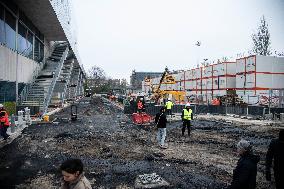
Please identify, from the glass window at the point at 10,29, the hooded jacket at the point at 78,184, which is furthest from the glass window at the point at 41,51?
the hooded jacket at the point at 78,184

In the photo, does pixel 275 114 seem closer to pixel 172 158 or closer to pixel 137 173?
pixel 172 158

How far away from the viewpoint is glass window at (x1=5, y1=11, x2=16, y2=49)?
73.4ft

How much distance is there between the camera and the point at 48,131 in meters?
18.1

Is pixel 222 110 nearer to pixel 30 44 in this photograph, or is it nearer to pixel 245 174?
pixel 30 44

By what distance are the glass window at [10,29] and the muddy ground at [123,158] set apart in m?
9.59

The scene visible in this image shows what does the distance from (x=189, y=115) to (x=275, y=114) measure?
1382 cm

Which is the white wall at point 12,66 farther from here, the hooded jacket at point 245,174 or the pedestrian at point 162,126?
the hooded jacket at point 245,174

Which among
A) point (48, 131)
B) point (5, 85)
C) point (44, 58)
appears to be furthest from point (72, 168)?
point (44, 58)

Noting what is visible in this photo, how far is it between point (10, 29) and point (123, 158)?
18024 mm

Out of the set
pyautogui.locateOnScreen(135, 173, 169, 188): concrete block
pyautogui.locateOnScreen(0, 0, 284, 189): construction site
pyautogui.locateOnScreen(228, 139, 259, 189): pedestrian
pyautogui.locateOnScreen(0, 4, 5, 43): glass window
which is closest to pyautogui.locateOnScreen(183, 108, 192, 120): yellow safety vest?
pyautogui.locateOnScreen(0, 0, 284, 189): construction site

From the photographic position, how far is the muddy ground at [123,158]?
8.38 m

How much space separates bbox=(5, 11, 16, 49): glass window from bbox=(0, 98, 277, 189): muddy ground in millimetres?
9586

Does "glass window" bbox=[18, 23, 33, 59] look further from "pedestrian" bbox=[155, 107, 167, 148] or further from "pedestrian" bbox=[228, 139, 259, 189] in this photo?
"pedestrian" bbox=[228, 139, 259, 189]

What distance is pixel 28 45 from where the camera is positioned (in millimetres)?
29406
